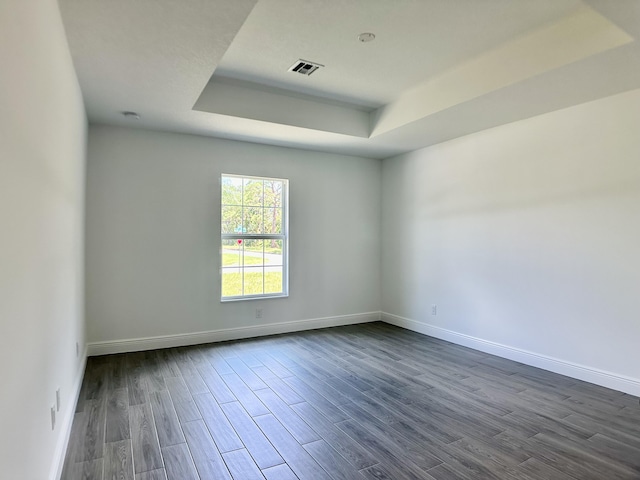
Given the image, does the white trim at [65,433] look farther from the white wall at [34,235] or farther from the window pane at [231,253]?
the window pane at [231,253]

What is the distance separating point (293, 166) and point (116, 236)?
2.29 meters

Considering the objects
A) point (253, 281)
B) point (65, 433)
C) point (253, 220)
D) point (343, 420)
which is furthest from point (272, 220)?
point (65, 433)

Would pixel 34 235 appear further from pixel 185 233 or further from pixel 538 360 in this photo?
pixel 538 360

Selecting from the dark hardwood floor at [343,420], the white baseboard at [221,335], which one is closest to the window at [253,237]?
the white baseboard at [221,335]

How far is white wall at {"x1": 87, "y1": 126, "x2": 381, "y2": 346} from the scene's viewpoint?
4.00 meters

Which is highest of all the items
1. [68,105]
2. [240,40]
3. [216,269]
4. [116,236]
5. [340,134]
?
[240,40]

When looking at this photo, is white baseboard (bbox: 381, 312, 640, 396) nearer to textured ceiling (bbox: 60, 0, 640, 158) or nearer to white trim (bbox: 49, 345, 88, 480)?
textured ceiling (bbox: 60, 0, 640, 158)

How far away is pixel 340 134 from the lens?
14.2 feet

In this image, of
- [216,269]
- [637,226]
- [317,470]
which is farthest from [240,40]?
[637,226]

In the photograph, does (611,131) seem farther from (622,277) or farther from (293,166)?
(293,166)

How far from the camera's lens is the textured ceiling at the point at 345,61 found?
221 cm

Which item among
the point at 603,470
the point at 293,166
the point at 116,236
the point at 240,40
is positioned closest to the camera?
the point at 603,470

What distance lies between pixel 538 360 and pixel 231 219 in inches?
145

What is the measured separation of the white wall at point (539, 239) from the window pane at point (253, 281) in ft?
6.74
